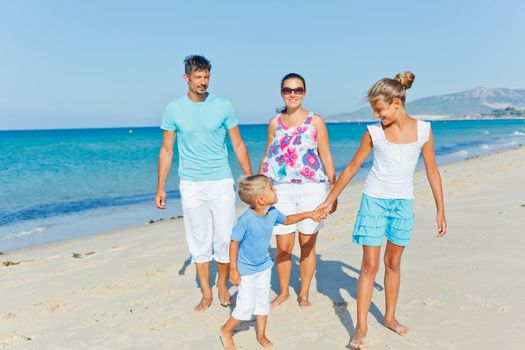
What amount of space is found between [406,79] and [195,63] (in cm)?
192

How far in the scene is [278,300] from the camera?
4.65 metres

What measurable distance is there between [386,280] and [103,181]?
2069 centimetres

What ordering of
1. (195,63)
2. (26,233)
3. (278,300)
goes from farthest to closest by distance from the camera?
(26,233)
(278,300)
(195,63)

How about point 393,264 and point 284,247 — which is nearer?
point 393,264

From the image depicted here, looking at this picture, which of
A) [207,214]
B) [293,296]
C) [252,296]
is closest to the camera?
[252,296]

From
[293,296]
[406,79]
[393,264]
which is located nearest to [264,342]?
[293,296]

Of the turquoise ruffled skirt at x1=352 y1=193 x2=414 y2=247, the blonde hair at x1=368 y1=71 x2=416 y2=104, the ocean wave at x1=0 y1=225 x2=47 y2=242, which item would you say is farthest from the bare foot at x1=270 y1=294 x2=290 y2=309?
the ocean wave at x1=0 y1=225 x2=47 y2=242

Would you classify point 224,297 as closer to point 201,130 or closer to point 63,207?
point 201,130

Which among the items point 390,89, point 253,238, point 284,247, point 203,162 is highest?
point 390,89

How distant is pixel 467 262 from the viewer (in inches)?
214

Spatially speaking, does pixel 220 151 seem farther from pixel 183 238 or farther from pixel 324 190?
Result: pixel 183 238

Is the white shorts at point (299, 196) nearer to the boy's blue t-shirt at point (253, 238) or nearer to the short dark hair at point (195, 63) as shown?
the boy's blue t-shirt at point (253, 238)

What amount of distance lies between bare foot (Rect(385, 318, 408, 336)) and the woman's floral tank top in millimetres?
1420

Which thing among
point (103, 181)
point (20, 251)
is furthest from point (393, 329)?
point (103, 181)
